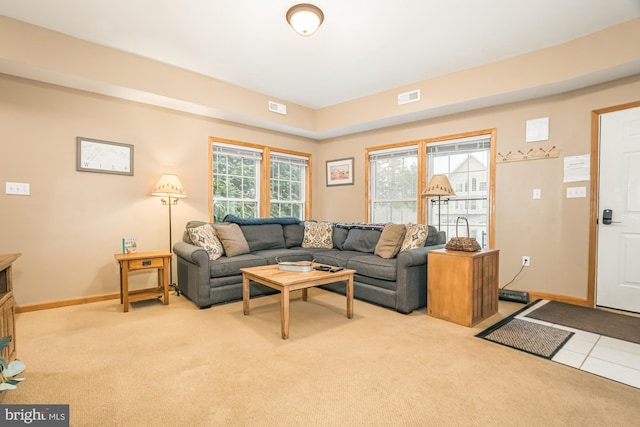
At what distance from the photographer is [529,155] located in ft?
12.1

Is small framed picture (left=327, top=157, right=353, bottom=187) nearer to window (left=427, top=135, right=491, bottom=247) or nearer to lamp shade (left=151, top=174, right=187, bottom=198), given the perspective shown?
window (left=427, top=135, right=491, bottom=247)

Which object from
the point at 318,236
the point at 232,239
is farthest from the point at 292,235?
the point at 232,239

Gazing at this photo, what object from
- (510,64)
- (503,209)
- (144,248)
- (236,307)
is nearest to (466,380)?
(236,307)

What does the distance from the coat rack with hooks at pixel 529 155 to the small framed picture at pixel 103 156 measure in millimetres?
4573

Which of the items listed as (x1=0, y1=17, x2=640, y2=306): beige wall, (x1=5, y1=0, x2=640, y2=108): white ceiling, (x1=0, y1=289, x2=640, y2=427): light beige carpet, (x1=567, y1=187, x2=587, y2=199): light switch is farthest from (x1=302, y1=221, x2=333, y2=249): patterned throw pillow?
(x1=567, y1=187, x2=587, y2=199): light switch

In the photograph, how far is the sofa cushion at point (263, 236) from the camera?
425 centimetres

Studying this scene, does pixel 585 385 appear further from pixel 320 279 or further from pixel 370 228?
pixel 370 228

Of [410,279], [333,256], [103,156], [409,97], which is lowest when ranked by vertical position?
[410,279]

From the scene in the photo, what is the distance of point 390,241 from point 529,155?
1.93 metres

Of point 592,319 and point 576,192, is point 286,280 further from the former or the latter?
point 576,192

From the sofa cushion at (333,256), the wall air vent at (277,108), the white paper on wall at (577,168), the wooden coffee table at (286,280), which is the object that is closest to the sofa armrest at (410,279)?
the wooden coffee table at (286,280)

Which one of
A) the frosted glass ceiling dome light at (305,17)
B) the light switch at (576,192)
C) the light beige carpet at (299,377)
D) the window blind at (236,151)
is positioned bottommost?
the light beige carpet at (299,377)

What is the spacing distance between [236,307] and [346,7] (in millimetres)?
3045

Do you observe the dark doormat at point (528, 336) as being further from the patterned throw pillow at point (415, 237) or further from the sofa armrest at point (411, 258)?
the patterned throw pillow at point (415, 237)
